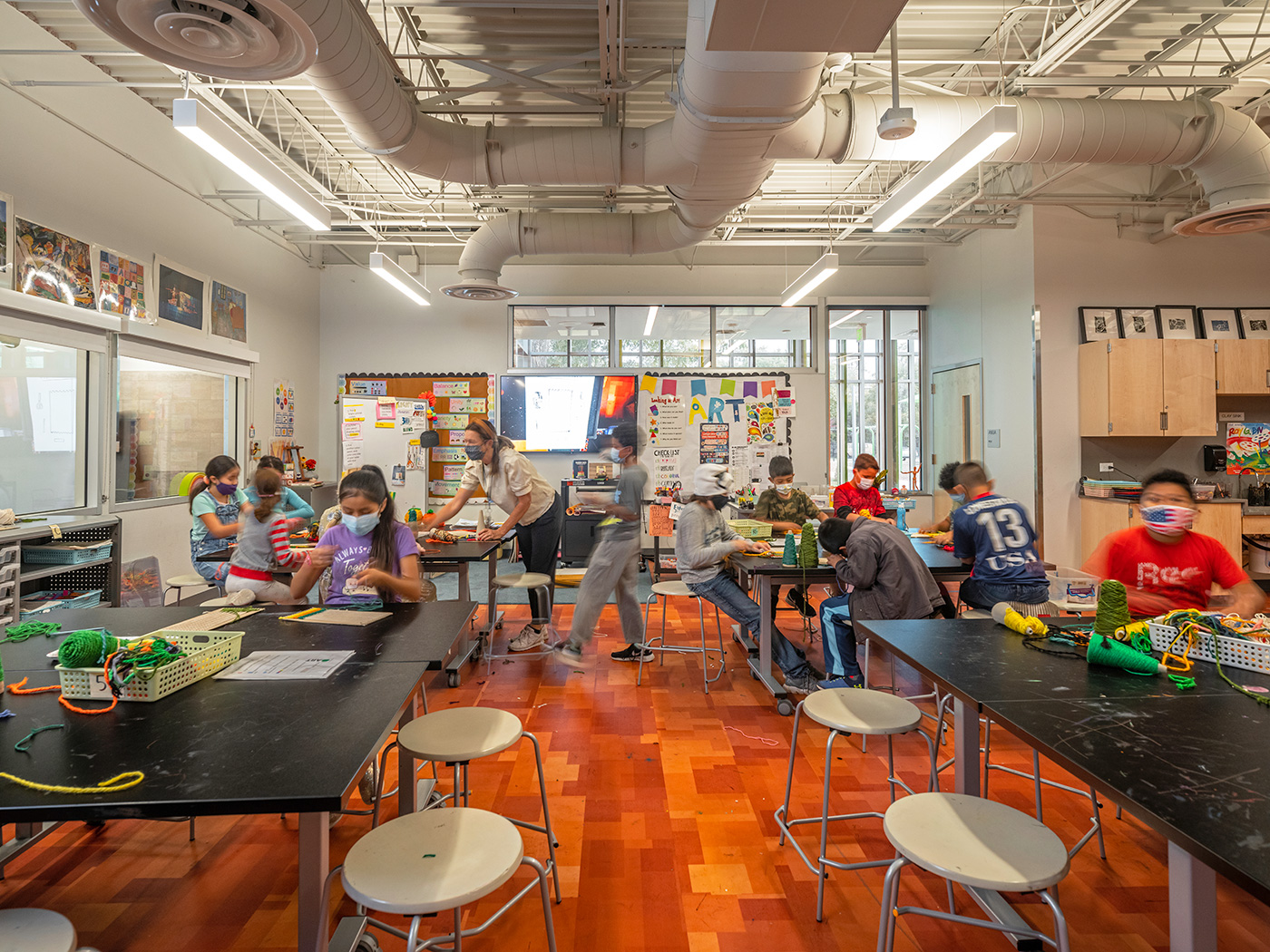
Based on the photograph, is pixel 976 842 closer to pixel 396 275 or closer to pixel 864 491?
pixel 864 491

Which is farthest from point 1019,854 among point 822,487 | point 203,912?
point 822,487

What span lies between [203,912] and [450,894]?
1.40 meters

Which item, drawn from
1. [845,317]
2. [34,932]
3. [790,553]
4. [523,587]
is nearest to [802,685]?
[790,553]

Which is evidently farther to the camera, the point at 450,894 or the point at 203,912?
the point at 203,912

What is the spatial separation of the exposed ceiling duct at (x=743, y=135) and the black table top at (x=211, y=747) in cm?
293

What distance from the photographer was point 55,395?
4.57 meters

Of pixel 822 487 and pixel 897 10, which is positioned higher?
pixel 897 10

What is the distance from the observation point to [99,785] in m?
1.22

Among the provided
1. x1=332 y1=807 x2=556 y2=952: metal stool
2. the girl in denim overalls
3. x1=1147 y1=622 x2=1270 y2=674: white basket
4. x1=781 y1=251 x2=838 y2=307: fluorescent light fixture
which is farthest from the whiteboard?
x1=1147 y1=622 x2=1270 y2=674: white basket

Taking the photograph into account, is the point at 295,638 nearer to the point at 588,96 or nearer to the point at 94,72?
the point at 588,96

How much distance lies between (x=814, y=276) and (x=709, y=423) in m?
2.52

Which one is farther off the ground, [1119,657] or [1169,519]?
[1169,519]

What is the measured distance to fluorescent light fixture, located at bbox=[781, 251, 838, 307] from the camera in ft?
17.9

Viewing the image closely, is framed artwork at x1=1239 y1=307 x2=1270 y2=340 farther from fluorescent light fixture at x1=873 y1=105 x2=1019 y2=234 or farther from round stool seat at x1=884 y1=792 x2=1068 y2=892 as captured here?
round stool seat at x1=884 y1=792 x2=1068 y2=892
